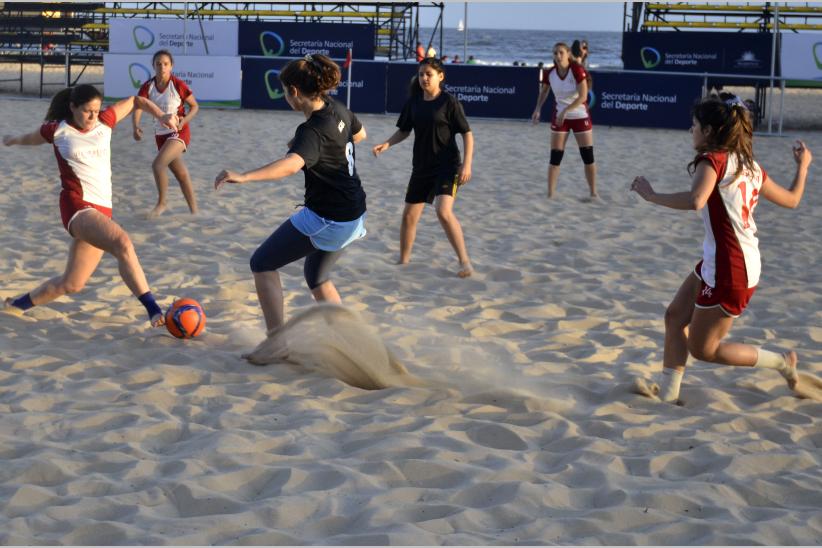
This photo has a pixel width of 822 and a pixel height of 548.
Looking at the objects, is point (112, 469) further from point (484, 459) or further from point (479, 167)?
point (479, 167)

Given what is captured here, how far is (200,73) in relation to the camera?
64.3 feet

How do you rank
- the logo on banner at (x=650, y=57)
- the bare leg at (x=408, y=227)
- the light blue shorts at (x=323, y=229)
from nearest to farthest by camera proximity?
the light blue shorts at (x=323, y=229), the bare leg at (x=408, y=227), the logo on banner at (x=650, y=57)

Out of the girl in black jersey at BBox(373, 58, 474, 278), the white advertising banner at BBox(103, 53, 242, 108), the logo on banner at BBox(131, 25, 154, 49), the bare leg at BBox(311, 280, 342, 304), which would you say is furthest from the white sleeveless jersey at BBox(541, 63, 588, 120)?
the logo on banner at BBox(131, 25, 154, 49)

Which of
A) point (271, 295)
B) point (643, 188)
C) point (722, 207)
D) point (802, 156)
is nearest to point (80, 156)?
point (271, 295)

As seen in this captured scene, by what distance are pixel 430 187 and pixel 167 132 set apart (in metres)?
3.03

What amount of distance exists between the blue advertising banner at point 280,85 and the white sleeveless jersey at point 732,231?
50.6 feet

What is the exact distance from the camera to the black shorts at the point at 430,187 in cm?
720

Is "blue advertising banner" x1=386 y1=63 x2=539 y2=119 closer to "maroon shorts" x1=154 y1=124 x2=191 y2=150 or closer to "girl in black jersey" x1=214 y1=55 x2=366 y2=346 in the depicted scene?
"maroon shorts" x1=154 y1=124 x2=191 y2=150

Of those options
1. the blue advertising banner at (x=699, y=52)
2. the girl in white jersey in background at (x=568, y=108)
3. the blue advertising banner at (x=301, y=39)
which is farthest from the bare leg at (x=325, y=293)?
the blue advertising banner at (x=301, y=39)

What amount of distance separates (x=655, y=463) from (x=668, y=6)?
21.6 m

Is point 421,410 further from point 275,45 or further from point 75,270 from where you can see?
point 275,45

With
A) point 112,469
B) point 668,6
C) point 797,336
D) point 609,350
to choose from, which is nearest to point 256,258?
point 112,469

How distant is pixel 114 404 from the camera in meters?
4.53

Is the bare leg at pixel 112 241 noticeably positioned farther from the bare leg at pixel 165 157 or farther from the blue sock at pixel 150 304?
the bare leg at pixel 165 157
